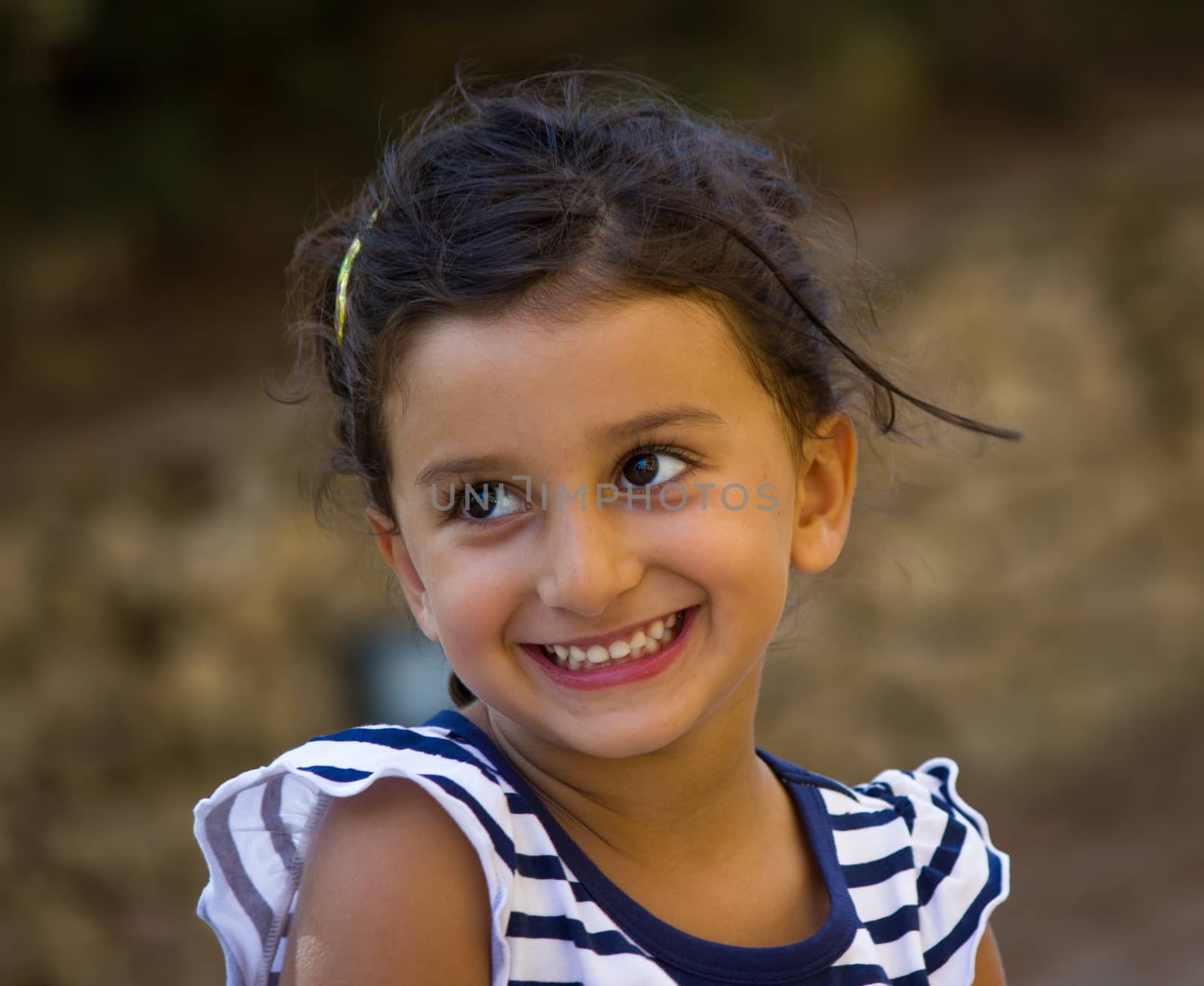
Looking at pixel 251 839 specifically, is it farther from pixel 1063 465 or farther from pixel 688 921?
pixel 1063 465

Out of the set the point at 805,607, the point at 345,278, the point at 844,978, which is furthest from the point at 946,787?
the point at 805,607

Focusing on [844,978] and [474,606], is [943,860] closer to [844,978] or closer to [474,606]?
[844,978]

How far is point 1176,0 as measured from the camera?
264 inches

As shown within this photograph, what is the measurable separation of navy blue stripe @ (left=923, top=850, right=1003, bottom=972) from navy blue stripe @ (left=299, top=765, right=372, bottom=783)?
659 mm

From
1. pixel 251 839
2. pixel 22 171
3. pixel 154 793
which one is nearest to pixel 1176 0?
pixel 22 171

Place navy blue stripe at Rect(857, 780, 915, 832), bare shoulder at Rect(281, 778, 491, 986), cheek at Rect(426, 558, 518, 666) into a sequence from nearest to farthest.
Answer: bare shoulder at Rect(281, 778, 491, 986), cheek at Rect(426, 558, 518, 666), navy blue stripe at Rect(857, 780, 915, 832)

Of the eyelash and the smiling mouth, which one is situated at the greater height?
the eyelash

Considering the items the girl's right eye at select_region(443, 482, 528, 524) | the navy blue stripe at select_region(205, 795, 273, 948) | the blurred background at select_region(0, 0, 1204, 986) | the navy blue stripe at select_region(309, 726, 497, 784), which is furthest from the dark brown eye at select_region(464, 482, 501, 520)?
the blurred background at select_region(0, 0, 1204, 986)

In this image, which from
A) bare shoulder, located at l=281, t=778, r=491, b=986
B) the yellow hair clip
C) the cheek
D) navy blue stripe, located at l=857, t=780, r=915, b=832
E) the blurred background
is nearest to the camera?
bare shoulder, located at l=281, t=778, r=491, b=986

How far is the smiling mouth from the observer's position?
4.28 feet

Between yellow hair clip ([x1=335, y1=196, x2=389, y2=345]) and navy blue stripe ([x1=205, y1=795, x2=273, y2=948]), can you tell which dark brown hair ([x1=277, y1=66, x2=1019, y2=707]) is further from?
navy blue stripe ([x1=205, y1=795, x2=273, y2=948])

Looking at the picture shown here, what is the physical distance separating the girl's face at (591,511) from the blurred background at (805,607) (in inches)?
89.8

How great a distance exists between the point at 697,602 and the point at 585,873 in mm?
286

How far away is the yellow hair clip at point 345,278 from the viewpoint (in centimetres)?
150
